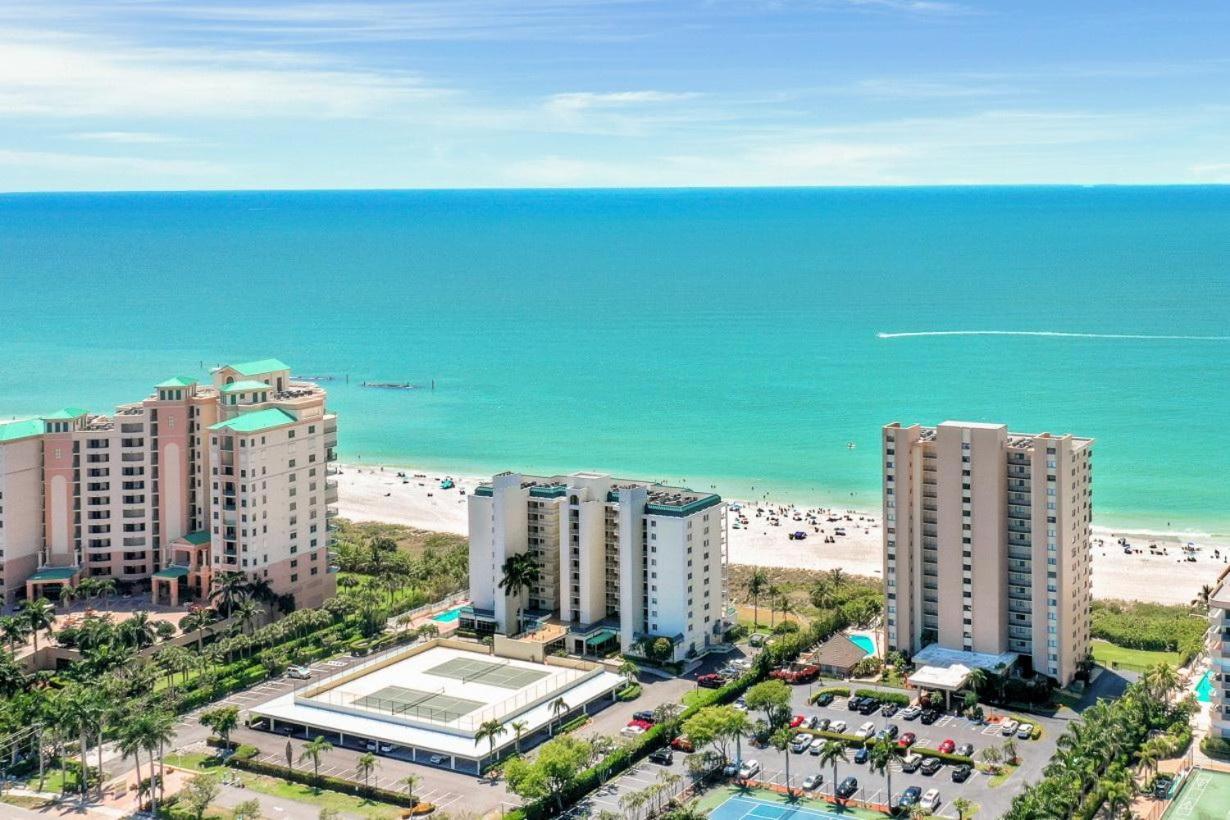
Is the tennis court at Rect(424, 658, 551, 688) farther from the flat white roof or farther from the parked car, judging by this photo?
the parked car

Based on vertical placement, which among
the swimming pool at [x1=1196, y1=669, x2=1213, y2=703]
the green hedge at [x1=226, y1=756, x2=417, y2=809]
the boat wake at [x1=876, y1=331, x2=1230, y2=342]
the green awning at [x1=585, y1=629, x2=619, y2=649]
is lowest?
the green hedge at [x1=226, y1=756, x2=417, y2=809]

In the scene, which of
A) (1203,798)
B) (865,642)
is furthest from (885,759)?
(865,642)

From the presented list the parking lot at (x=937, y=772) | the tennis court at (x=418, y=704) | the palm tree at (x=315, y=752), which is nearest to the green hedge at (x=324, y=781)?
the palm tree at (x=315, y=752)

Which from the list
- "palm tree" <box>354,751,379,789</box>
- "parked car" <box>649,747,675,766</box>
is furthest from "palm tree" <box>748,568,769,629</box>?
"palm tree" <box>354,751,379,789</box>

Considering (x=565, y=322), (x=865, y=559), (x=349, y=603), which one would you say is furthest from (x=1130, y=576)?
(x=565, y=322)

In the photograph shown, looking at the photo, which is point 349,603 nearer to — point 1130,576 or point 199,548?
point 199,548

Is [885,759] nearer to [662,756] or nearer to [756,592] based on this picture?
[662,756]

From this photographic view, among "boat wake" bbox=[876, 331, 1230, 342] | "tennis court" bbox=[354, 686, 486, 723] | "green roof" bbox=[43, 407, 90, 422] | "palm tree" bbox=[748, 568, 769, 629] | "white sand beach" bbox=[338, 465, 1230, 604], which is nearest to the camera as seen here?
"tennis court" bbox=[354, 686, 486, 723]
